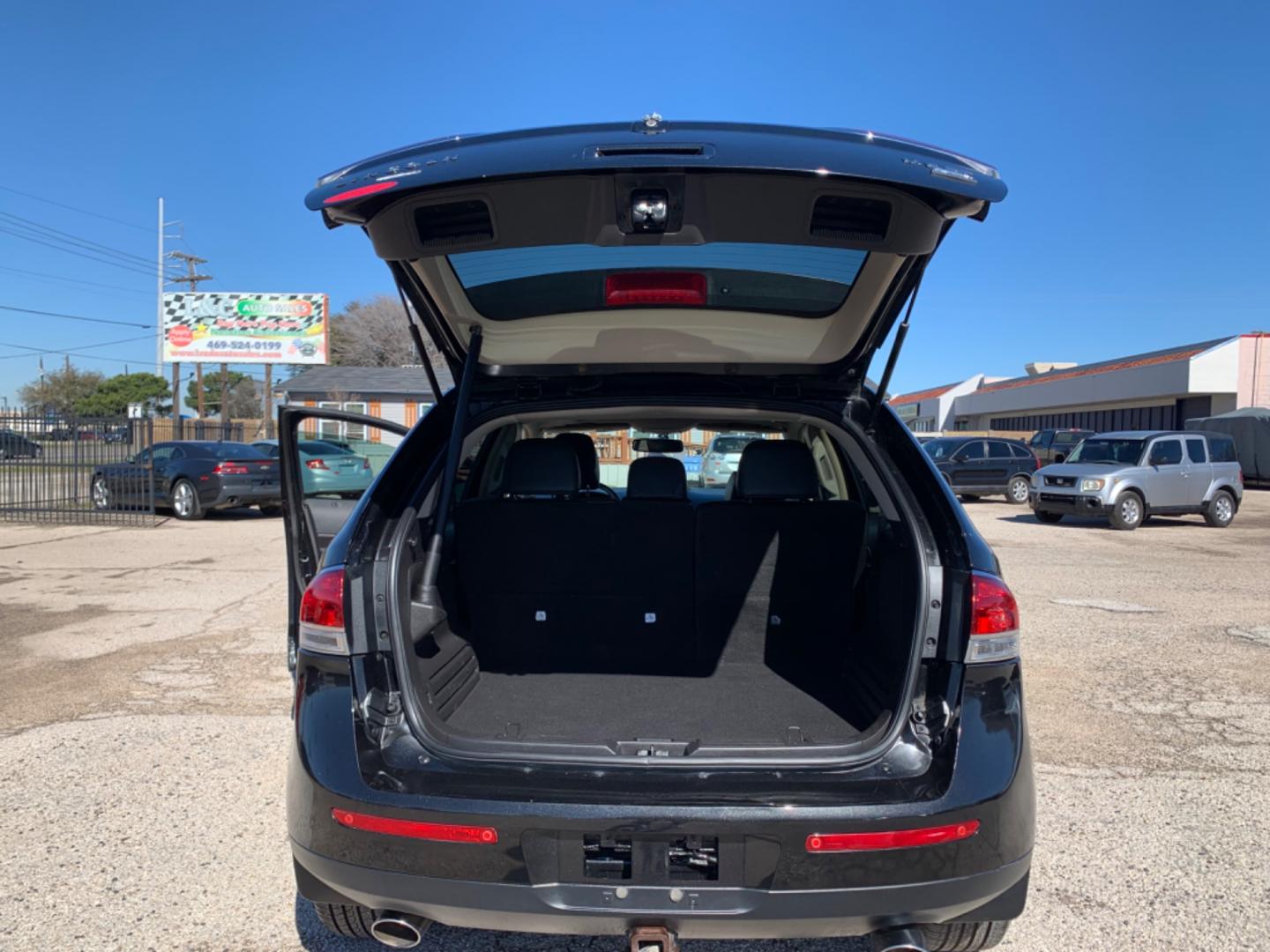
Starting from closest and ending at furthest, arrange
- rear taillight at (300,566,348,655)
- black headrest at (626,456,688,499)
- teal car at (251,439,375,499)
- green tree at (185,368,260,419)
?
1. rear taillight at (300,566,348,655)
2. black headrest at (626,456,688,499)
3. teal car at (251,439,375,499)
4. green tree at (185,368,260,419)

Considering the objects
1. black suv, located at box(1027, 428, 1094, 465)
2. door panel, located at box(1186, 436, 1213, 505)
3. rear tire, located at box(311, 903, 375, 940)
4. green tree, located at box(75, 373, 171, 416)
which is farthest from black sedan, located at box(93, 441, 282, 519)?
green tree, located at box(75, 373, 171, 416)

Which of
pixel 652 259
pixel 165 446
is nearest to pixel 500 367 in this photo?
pixel 652 259

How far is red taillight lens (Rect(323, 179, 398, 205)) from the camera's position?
2068mm

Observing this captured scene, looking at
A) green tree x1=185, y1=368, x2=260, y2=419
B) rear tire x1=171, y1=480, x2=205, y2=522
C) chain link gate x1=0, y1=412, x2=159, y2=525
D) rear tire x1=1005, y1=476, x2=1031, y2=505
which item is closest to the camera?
chain link gate x1=0, y1=412, x2=159, y2=525

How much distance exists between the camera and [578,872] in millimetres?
2041

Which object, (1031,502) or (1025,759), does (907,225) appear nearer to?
(1025,759)

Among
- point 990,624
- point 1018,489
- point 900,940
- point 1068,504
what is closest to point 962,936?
point 900,940

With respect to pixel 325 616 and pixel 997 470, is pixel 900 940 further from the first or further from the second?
pixel 997 470

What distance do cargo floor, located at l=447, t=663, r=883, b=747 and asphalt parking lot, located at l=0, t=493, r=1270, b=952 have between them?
638 mm

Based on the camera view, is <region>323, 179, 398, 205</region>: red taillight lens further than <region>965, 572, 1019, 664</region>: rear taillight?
No

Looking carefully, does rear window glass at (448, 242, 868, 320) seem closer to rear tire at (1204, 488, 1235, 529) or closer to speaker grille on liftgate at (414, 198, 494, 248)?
speaker grille on liftgate at (414, 198, 494, 248)

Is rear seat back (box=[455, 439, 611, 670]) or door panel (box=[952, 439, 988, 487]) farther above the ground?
rear seat back (box=[455, 439, 611, 670])

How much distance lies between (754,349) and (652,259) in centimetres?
57

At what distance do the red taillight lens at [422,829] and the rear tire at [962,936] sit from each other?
1149 mm
